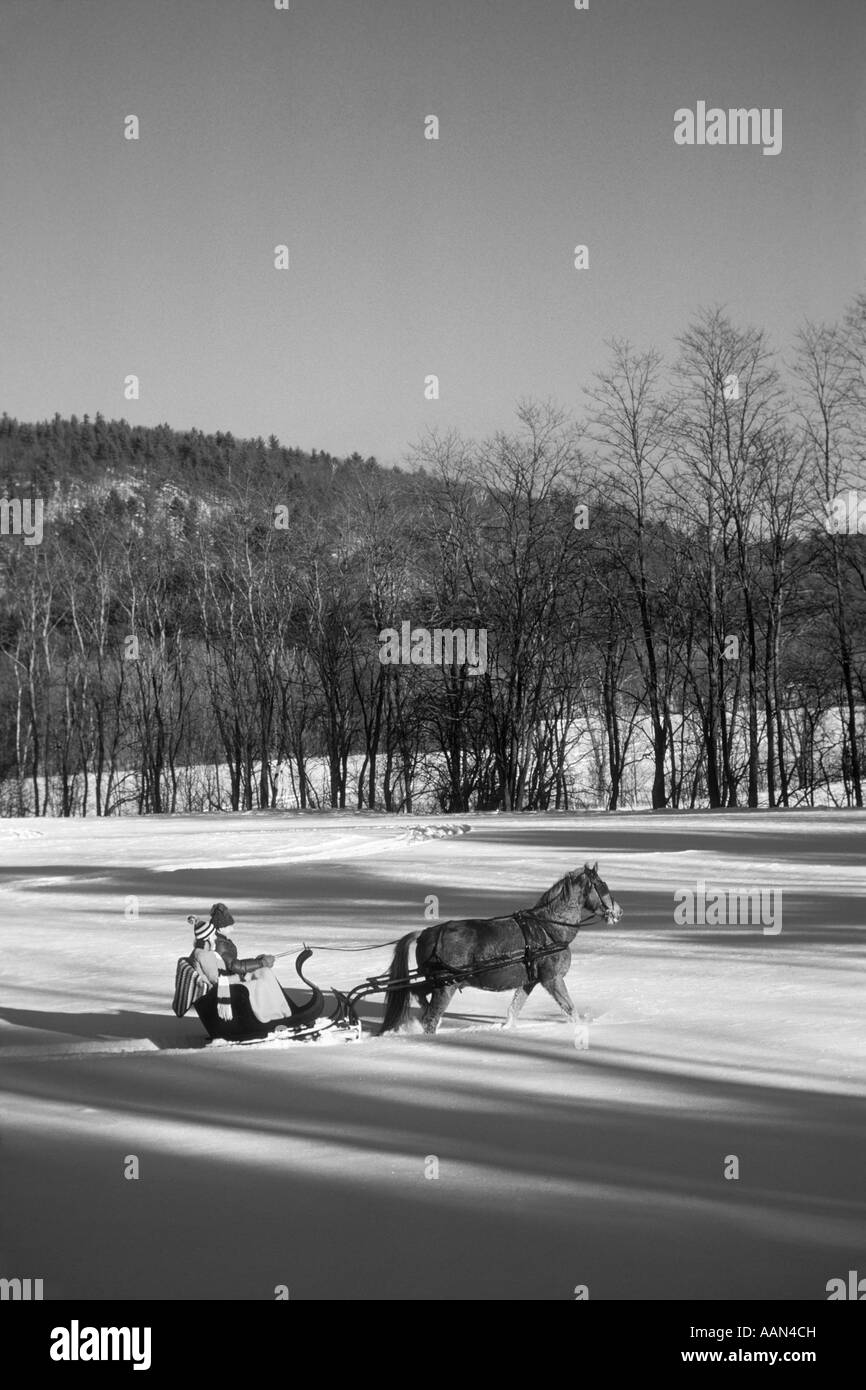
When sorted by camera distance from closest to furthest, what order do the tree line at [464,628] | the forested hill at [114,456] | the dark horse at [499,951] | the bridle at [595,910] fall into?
the dark horse at [499,951], the bridle at [595,910], the tree line at [464,628], the forested hill at [114,456]

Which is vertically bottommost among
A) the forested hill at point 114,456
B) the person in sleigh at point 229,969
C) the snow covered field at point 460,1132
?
the snow covered field at point 460,1132

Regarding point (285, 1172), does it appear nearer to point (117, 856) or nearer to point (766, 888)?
point (766, 888)

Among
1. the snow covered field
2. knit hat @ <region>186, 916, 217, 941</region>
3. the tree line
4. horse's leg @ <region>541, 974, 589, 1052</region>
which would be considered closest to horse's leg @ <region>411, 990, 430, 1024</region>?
the snow covered field

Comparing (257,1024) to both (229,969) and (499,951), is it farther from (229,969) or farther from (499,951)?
(499,951)

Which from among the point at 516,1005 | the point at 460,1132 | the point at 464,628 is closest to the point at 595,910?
the point at 516,1005

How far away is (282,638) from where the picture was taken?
40.7 metres

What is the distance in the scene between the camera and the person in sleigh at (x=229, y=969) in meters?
6.70

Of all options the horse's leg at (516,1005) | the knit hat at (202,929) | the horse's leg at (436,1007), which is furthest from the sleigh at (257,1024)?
the horse's leg at (516,1005)

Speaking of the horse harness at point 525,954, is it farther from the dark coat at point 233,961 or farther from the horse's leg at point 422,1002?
the dark coat at point 233,961

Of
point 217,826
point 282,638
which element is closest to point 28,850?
point 217,826

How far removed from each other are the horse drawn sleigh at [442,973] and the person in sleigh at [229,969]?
13 mm

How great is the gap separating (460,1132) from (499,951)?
1.60 m

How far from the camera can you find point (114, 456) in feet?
344
